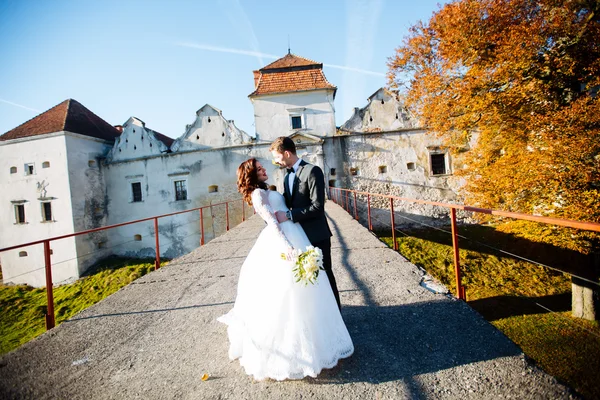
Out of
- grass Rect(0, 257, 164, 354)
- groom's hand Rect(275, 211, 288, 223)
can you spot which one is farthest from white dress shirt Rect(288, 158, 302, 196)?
grass Rect(0, 257, 164, 354)

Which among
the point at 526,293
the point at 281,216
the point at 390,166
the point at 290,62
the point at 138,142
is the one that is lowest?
the point at 526,293

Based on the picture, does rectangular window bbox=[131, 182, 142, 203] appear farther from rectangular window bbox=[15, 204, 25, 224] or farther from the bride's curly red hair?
the bride's curly red hair

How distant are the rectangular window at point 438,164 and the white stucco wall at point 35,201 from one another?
2205cm

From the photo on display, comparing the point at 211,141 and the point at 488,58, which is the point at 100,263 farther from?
the point at 488,58

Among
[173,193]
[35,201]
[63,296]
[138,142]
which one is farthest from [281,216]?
[35,201]

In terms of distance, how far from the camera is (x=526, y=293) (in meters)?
9.68

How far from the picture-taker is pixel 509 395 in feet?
5.52

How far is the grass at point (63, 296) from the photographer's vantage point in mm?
12078

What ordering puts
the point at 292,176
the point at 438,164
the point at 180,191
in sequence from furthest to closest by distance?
the point at 180,191 < the point at 438,164 < the point at 292,176

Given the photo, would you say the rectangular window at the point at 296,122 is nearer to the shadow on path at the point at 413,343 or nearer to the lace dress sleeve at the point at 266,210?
the shadow on path at the point at 413,343

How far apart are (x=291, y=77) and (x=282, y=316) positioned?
17341mm

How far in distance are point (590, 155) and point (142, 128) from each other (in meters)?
20.9

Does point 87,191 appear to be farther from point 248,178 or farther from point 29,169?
point 248,178

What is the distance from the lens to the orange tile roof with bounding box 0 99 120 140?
17.2 m
